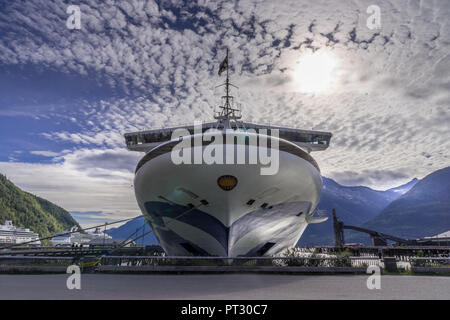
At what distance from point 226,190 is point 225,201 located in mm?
475

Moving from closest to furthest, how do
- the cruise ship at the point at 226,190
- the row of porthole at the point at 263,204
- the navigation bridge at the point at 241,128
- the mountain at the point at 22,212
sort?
the cruise ship at the point at 226,190 → the row of porthole at the point at 263,204 → the navigation bridge at the point at 241,128 → the mountain at the point at 22,212

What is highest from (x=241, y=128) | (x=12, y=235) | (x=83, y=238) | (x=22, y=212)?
(x=241, y=128)

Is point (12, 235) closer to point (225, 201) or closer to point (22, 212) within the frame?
point (22, 212)

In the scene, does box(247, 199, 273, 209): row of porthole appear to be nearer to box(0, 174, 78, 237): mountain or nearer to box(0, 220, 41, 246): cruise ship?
box(0, 220, 41, 246): cruise ship

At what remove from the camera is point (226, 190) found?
957cm

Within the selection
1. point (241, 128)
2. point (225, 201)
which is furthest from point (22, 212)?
point (225, 201)


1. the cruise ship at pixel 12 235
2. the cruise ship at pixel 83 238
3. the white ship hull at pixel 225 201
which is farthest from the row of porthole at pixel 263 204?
the cruise ship at pixel 12 235

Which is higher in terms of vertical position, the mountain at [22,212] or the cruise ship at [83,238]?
the mountain at [22,212]

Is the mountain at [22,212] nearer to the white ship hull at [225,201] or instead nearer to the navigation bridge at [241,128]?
the navigation bridge at [241,128]

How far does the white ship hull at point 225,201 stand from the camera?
9.59m

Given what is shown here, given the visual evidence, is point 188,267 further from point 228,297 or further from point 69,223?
point 69,223

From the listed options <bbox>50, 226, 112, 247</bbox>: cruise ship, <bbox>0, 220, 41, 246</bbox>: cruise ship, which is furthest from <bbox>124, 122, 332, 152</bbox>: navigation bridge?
<bbox>0, 220, 41, 246</bbox>: cruise ship

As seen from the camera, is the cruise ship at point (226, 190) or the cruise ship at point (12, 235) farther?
the cruise ship at point (12, 235)

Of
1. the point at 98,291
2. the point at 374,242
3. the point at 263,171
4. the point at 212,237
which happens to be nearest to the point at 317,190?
the point at 263,171
